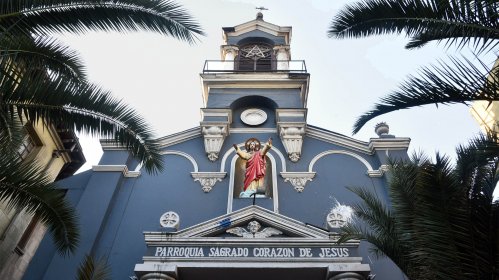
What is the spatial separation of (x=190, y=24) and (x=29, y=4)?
9.60 ft

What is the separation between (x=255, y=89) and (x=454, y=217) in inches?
506

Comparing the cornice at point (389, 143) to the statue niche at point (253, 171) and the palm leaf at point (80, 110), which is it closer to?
the statue niche at point (253, 171)

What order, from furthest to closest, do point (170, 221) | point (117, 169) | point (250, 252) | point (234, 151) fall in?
point (234, 151) < point (117, 169) < point (170, 221) < point (250, 252)

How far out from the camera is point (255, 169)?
1466 cm

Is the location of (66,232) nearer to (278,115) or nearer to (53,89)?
(53,89)

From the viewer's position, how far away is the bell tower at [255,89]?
55.1 feet

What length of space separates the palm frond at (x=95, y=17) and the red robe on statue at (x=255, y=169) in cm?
587

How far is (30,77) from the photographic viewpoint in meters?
8.35

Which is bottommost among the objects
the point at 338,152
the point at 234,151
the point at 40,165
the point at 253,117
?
the point at 40,165

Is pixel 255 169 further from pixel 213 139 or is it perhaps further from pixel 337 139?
pixel 337 139

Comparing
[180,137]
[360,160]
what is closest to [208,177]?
[180,137]

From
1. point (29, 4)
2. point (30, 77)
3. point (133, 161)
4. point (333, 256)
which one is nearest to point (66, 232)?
point (30, 77)

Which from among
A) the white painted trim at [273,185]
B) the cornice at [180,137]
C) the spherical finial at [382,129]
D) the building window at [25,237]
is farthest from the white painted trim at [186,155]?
the spherical finial at [382,129]

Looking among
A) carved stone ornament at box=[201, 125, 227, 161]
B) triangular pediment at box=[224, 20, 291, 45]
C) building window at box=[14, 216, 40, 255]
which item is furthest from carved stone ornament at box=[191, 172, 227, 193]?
triangular pediment at box=[224, 20, 291, 45]
